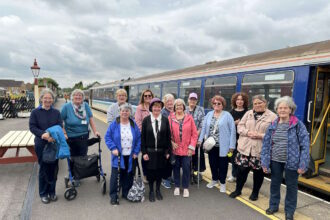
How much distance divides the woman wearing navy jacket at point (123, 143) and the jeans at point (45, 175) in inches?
37.6

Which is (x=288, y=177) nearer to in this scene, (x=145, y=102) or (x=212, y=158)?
(x=212, y=158)

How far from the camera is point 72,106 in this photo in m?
4.12

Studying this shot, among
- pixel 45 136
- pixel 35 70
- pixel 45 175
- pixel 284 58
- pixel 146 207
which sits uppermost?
pixel 35 70

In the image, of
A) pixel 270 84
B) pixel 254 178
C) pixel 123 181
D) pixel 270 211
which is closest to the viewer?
pixel 270 211

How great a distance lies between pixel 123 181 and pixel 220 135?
71.7 inches

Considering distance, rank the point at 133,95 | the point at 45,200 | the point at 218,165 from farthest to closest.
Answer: the point at 133,95 < the point at 218,165 < the point at 45,200

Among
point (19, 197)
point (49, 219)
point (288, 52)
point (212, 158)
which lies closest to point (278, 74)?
point (288, 52)

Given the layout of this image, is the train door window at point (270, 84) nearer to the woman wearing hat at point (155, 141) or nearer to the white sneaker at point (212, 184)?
the white sneaker at point (212, 184)

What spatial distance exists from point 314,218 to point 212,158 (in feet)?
5.59

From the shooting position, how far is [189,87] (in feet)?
28.0

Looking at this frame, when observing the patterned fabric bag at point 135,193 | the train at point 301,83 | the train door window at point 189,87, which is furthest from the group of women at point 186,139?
the train door window at point 189,87

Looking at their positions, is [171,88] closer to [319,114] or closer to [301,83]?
[301,83]

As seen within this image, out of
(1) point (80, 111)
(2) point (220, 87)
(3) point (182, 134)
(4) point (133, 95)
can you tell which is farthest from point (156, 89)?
(3) point (182, 134)

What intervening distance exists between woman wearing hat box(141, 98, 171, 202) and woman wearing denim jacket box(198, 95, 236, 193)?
0.83 meters
